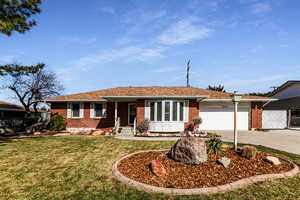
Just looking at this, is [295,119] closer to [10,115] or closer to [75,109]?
[75,109]

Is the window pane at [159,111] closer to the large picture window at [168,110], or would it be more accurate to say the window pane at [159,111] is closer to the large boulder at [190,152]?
the large picture window at [168,110]

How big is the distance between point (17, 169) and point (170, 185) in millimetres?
5306

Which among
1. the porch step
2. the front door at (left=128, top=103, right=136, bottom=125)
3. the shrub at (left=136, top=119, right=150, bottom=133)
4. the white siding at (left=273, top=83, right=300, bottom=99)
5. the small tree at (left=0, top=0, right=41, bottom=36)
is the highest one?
the small tree at (left=0, top=0, right=41, bottom=36)

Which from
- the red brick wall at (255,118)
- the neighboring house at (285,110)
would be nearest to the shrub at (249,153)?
the red brick wall at (255,118)

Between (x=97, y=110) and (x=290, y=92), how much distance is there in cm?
2259

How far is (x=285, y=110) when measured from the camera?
54.3 ft

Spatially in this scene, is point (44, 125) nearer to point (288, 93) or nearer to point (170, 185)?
point (170, 185)

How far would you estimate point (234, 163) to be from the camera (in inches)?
207

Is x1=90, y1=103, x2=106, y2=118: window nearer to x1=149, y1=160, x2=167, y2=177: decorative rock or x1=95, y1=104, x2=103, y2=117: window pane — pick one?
x1=95, y1=104, x2=103, y2=117: window pane

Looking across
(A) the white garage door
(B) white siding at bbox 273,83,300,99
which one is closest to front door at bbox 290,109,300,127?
(B) white siding at bbox 273,83,300,99

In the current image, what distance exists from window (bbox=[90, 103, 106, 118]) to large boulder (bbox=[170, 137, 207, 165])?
11608 mm

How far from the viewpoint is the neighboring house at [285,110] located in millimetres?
16125

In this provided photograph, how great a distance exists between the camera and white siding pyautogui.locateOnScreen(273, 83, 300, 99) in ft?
58.9

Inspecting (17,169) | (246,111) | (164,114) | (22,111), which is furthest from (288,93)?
(22,111)
